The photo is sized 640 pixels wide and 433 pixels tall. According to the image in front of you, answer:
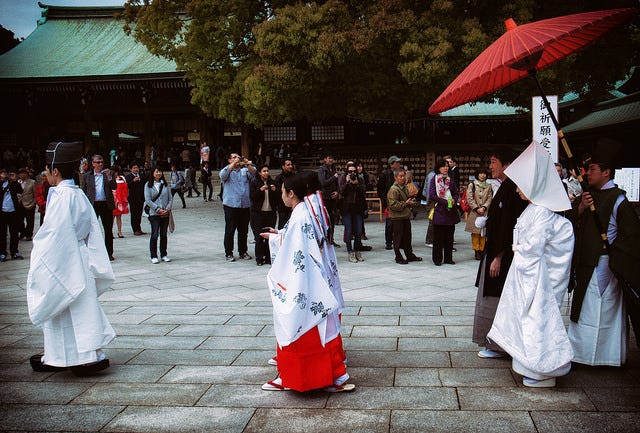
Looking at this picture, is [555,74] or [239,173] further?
[555,74]

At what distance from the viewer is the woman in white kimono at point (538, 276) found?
3730mm

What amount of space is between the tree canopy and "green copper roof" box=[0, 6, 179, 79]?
21.7ft

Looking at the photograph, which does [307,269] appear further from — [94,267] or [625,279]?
[625,279]

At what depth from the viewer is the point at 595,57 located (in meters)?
13.4

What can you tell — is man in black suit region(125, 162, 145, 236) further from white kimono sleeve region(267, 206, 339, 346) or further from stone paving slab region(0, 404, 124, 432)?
white kimono sleeve region(267, 206, 339, 346)

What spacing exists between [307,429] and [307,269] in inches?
41.2

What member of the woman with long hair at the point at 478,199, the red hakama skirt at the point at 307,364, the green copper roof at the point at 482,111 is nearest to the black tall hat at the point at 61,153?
the red hakama skirt at the point at 307,364

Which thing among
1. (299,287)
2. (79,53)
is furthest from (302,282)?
(79,53)

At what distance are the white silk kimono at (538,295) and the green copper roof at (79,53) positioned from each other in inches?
743

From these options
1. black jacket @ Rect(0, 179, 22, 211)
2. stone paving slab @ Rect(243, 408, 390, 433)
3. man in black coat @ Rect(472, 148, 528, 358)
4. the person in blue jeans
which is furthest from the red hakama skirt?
black jacket @ Rect(0, 179, 22, 211)

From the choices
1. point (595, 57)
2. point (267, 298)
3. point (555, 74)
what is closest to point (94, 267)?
point (267, 298)

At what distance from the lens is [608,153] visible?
13.7 ft

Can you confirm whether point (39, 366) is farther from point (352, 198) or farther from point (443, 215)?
point (443, 215)

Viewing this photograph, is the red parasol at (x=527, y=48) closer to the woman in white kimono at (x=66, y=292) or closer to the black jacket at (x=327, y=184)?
the woman in white kimono at (x=66, y=292)
